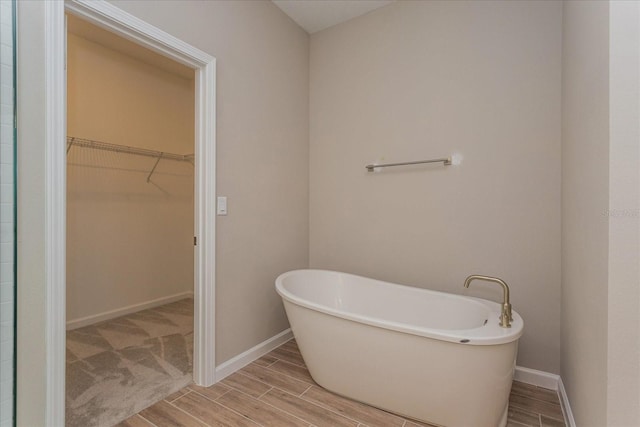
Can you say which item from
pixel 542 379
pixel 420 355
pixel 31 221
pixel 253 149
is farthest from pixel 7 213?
pixel 542 379

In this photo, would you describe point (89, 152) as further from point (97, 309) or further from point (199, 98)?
point (199, 98)

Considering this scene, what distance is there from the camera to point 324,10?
2438 millimetres

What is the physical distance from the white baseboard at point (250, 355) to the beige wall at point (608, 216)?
1.89m

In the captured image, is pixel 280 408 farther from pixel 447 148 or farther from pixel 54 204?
pixel 447 148

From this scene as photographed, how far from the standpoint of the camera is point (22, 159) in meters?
1.13

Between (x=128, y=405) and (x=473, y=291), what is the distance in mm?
2271

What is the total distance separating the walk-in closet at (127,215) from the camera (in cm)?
221

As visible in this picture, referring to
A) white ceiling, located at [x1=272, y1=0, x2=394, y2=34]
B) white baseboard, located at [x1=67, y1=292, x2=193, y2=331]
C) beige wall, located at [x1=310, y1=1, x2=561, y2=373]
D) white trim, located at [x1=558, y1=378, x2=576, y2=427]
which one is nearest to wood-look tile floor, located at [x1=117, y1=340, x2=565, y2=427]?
white trim, located at [x1=558, y1=378, x2=576, y2=427]

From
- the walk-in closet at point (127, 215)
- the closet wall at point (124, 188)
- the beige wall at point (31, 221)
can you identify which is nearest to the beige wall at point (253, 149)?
the beige wall at point (31, 221)

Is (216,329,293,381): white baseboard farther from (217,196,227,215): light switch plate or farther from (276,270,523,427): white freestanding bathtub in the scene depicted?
(217,196,227,215): light switch plate

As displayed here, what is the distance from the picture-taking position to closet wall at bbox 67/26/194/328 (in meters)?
2.68

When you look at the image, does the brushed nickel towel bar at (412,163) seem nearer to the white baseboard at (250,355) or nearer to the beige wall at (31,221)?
the white baseboard at (250,355)

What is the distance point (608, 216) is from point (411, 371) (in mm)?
1047

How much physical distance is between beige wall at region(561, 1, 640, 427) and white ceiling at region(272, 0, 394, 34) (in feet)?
5.02
